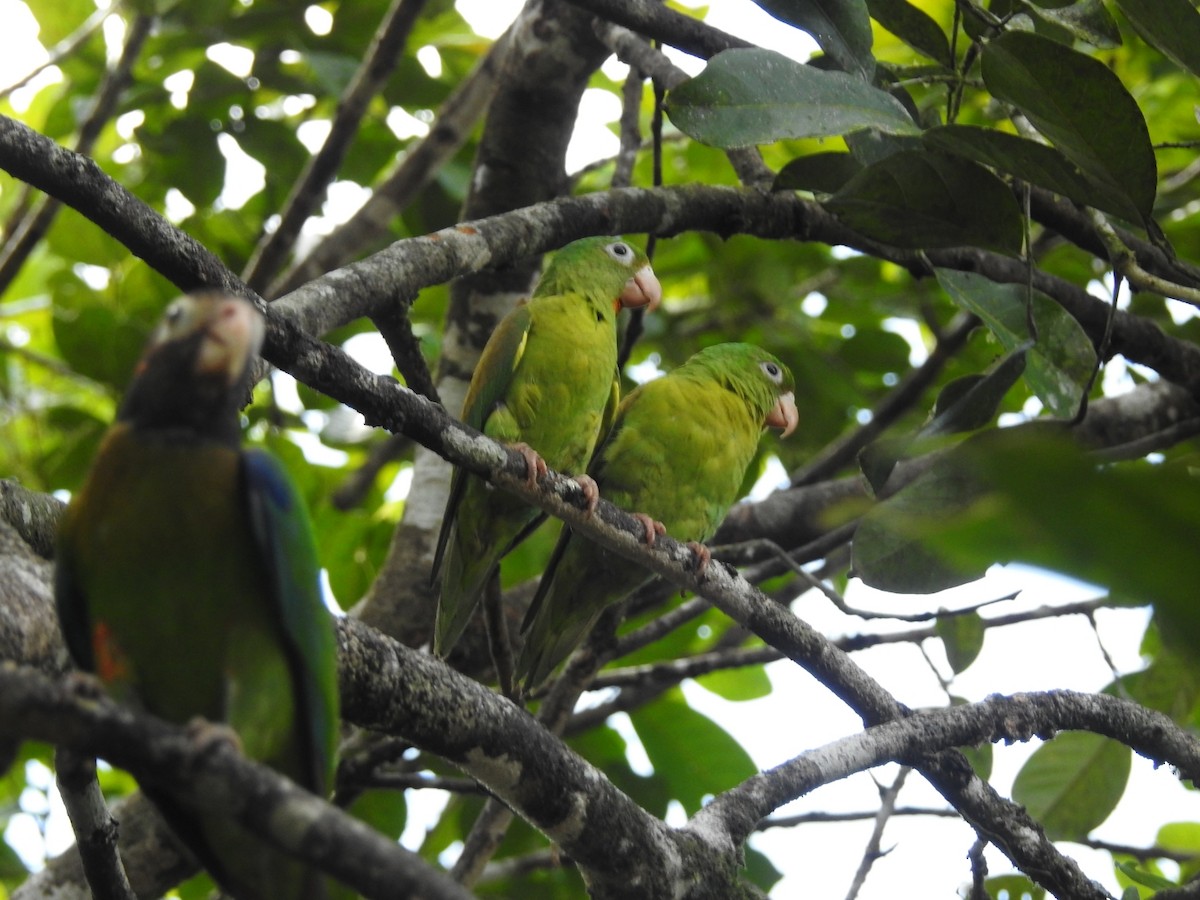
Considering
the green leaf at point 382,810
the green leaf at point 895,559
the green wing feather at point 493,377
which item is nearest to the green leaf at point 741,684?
the green leaf at point 382,810

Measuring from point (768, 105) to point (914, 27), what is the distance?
2.65 ft

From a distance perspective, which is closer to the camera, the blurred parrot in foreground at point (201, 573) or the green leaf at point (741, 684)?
the blurred parrot in foreground at point (201, 573)

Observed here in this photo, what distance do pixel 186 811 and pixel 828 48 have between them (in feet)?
7.30

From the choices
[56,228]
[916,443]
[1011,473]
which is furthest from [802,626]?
[56,228]

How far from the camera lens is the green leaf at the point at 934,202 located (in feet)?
8.60

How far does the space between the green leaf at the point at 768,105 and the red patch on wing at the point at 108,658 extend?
152cm

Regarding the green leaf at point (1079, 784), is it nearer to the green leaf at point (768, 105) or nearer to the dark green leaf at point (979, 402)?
the dark green leaf at point (979, 402)

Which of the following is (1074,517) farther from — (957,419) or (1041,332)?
(1041,332)

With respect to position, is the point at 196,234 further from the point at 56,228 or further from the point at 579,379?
the point at 579,379

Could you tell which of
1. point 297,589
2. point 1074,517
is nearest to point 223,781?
point 297,589

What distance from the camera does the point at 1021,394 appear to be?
5133 millimetres

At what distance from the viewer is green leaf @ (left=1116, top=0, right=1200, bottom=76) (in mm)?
2291

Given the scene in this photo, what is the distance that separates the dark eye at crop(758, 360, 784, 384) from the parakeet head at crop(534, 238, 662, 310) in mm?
521

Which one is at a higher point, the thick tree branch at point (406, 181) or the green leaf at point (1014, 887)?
the thick tree branch at point (406, 181)
